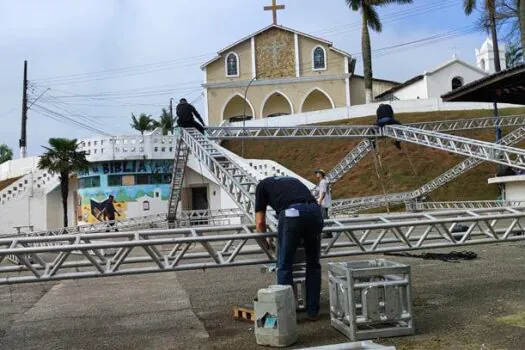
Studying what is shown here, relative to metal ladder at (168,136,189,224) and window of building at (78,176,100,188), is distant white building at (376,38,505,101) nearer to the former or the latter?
window of building at (78,176,100,188)

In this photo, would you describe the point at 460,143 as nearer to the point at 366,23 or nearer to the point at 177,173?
the point at 177,173

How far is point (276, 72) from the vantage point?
56.9 m

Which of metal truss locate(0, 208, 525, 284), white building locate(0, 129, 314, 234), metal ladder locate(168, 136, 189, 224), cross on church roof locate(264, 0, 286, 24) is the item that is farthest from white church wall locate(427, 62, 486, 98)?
metal truss locate(0, 208, 525, 284)

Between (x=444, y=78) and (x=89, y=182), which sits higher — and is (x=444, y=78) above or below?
above

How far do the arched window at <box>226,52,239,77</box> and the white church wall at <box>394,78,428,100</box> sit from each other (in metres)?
18.3

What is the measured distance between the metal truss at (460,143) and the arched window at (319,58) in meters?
39.9

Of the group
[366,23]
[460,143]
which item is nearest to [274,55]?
[366,23]

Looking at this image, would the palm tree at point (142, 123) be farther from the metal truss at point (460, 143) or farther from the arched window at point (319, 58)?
the metal truss at point (460, 143)

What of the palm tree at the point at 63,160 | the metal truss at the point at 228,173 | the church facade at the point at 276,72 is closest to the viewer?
the metal truss at the point at 228,173

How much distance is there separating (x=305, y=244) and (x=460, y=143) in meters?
11.5

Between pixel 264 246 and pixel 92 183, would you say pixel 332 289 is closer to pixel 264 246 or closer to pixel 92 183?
pixel 264 246

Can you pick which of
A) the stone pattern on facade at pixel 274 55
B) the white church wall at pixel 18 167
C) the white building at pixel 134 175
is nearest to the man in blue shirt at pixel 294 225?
the white building at pixel 134 175

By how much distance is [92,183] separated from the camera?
31641 mm

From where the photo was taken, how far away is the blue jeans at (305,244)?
6.18m
